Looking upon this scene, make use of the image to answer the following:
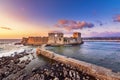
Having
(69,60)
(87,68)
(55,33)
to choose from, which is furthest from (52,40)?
(87,68)

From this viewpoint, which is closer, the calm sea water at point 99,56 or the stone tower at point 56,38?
the calm sea water at point 99,56

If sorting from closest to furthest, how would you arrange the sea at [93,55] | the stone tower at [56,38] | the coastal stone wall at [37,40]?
the sea at [93,55] → the stone tower at [56,38] → the coastal stone wall at [37,40]

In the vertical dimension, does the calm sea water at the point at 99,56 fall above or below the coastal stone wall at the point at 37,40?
below

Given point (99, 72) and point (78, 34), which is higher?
point (78, 34)

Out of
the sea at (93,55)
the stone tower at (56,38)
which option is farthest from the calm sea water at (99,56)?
the stone tower at (56,38)

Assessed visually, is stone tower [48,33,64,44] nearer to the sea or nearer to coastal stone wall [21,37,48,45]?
coastal stone wall [21,37,48,45]

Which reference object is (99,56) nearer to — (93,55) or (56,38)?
(93,55)

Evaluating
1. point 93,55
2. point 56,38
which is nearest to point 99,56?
point 93,55

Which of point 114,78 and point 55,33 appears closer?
point 114,78

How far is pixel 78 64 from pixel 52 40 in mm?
54148

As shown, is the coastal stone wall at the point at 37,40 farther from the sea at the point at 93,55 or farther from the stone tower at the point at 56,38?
the sea at the point at 93,55

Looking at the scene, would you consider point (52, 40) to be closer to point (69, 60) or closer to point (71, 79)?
point (69, 60)

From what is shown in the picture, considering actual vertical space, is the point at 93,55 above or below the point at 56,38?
below

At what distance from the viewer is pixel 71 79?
12211mm
